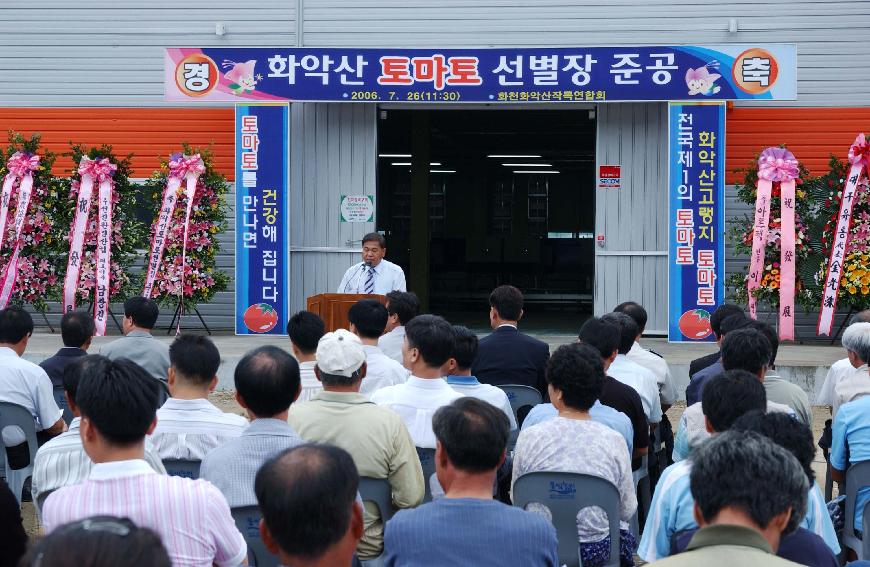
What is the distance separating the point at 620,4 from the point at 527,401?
7797mm

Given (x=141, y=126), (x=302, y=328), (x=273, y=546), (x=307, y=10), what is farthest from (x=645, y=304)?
(x=273, y=546)

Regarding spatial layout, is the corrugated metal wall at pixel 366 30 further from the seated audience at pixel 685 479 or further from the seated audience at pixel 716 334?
the seated audience at pixel 685 479

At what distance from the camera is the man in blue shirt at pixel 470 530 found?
2.67m

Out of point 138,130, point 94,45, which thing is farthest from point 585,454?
point 94,45

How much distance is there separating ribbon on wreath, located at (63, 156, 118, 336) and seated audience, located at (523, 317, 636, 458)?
24.7 ft

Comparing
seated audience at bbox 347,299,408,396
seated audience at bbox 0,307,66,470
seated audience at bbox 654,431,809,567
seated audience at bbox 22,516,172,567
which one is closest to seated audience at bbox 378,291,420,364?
seated audience at bbox 347,299,408,396

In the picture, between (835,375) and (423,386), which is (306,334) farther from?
(835,375)

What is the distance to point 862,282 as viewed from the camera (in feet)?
34.5

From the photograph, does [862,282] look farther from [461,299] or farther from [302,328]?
[461,299]

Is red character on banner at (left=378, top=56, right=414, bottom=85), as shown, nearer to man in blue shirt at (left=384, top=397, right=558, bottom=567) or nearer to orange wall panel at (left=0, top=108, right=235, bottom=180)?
orange wall panel at (left=0, top=108, right=235, bottom=180)

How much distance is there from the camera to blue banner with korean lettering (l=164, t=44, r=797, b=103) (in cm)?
1085

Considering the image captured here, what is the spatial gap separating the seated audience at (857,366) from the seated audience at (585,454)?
171cm

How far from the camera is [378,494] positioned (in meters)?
3.66

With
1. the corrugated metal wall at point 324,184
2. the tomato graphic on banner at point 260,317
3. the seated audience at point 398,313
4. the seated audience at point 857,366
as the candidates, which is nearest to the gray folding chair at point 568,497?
the seated audience at point 857,366
